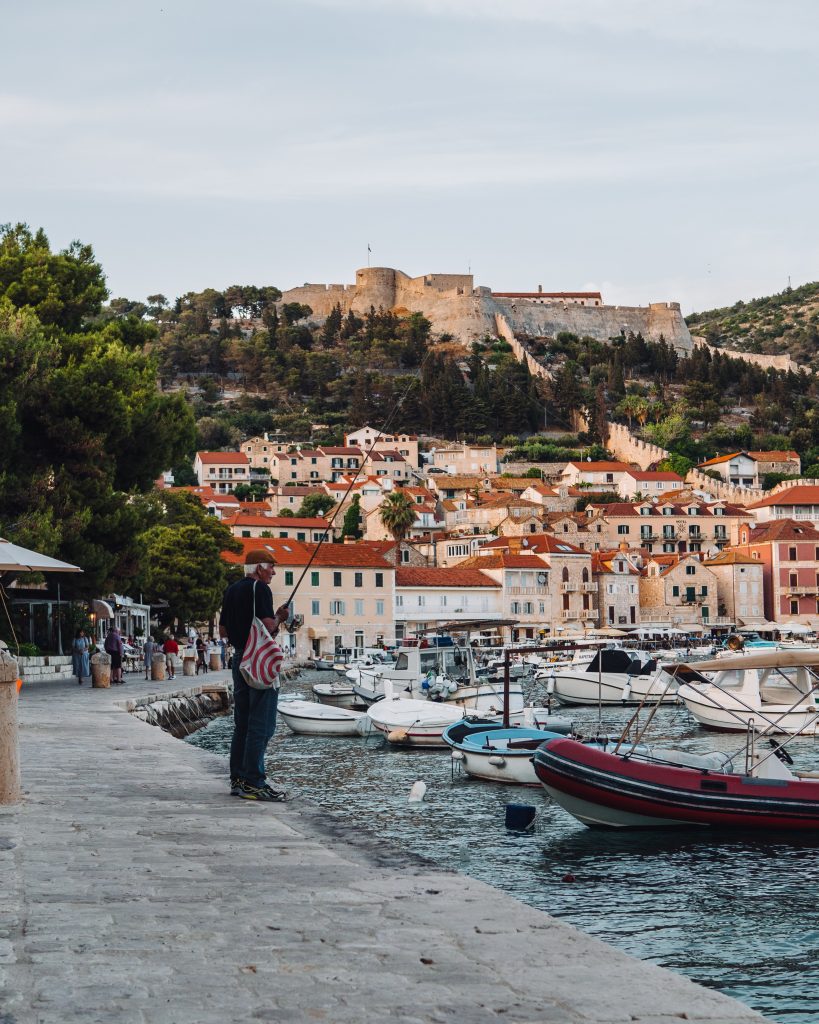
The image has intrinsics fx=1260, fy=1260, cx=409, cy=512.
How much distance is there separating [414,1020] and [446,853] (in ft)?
32.4

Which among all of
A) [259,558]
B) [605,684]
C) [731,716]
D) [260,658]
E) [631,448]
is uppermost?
[631,448]

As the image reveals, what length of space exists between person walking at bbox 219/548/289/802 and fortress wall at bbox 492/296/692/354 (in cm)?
17497

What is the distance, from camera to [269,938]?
539 centimetres

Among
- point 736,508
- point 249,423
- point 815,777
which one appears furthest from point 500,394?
point 815,777

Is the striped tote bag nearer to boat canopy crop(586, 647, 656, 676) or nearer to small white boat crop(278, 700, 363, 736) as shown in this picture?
small white boat crop(278, 700, 363, 736)

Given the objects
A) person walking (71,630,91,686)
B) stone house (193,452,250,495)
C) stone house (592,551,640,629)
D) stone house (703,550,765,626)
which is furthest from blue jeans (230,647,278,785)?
stone house (193,452,250,495)

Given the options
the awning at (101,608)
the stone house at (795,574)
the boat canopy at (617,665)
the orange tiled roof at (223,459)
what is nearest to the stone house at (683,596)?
the stone house at (795,574)

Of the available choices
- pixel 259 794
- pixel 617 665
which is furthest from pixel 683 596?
pixel 259 794

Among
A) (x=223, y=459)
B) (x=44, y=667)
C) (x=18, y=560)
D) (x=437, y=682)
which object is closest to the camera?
(x=18, y=560)

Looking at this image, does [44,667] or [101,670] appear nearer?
[101,670]

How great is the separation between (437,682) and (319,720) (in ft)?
29.4

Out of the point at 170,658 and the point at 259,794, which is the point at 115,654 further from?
the point at 259,794

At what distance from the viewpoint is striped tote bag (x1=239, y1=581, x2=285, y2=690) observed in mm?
9414

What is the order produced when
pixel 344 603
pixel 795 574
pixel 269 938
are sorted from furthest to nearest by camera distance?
pixel 795 574 → pixel 344 603 → pixel 269 938
